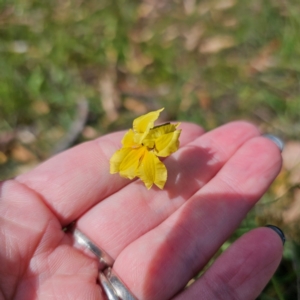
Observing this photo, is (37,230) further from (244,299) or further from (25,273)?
(244,299)

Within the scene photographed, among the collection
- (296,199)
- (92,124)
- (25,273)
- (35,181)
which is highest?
(35,181)

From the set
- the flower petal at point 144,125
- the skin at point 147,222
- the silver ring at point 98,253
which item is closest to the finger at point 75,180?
the skin at point 147,222

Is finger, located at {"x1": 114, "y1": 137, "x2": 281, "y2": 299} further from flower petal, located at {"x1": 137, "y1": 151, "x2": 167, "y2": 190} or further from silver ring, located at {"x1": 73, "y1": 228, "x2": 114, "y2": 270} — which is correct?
flower petal, located at {"x1": 137, "y1": 151, "x2": 167, "y2": 190}

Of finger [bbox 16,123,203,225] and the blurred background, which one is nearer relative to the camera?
finger [bbox 16,123,203,225]

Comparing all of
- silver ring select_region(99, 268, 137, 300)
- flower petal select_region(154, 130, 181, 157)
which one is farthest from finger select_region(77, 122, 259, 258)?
flower petal select_region(154, 130, 181, 157)

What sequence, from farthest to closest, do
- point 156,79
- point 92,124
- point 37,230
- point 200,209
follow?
point 156,79 < point 92,124 < point 200,209 < point 37,230

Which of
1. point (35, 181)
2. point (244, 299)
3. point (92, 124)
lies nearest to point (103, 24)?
point (92, 124)

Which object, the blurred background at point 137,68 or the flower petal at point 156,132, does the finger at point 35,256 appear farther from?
the blurred background at point 137,68
